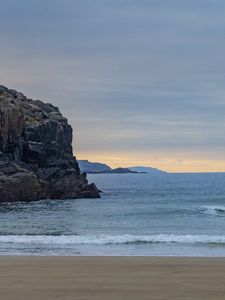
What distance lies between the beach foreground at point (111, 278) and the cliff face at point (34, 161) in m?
47.4

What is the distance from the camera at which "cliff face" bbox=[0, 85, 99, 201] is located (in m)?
62.8

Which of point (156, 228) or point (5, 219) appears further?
point (5, 219)

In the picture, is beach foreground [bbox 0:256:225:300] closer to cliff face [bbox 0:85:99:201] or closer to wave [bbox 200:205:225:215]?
wave [bbox 200:205:225:215]

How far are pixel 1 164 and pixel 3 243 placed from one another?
42.3m

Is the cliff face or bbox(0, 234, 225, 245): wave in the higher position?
the cliff face

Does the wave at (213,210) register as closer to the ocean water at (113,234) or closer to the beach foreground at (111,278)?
the ocean water at (113,234)

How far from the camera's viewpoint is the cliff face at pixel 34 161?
6275cm

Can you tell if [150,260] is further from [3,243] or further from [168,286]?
[3,243]

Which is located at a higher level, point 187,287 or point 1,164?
point 1,164

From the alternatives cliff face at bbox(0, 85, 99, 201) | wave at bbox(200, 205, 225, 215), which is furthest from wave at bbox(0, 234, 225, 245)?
cliff face at bbox(0, 85, 99, 201)

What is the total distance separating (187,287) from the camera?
1064 cm

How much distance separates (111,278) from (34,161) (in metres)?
60.9

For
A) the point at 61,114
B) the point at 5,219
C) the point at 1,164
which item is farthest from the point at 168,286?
the point at 61,114

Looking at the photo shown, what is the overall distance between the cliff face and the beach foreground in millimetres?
47399
